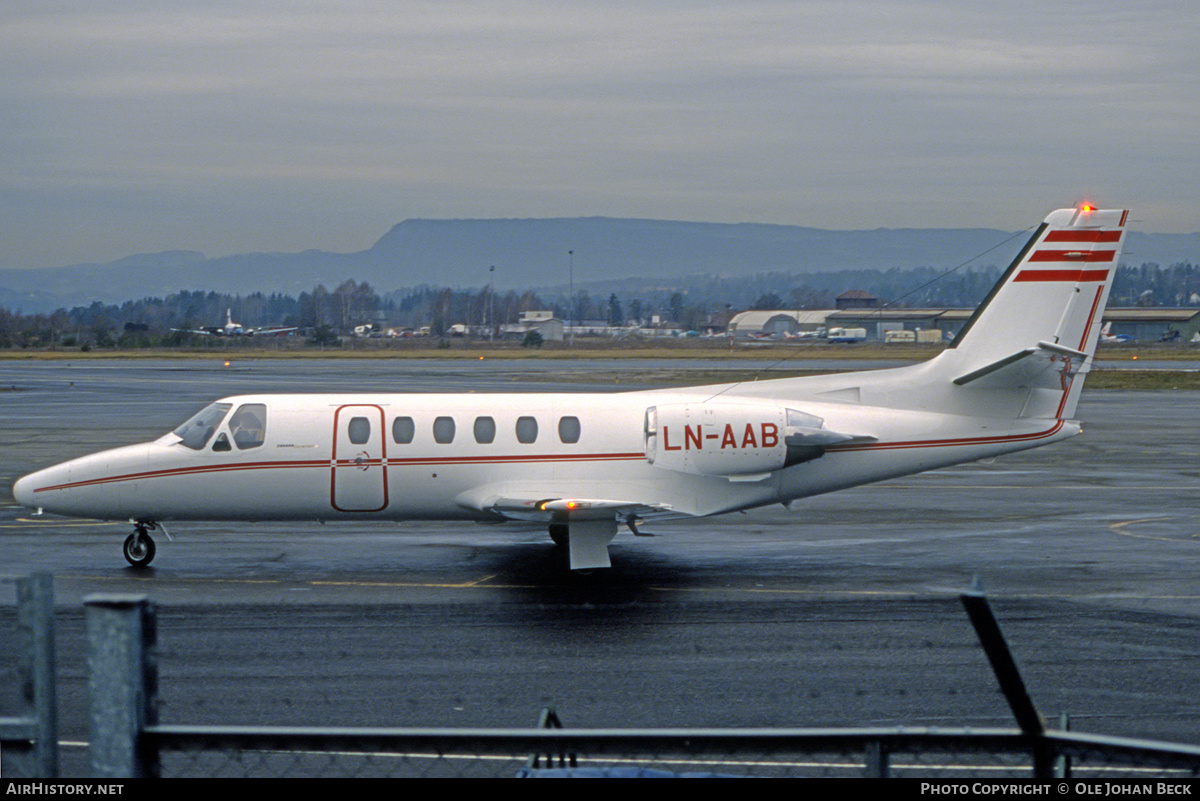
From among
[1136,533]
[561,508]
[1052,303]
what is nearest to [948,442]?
[1052,303]

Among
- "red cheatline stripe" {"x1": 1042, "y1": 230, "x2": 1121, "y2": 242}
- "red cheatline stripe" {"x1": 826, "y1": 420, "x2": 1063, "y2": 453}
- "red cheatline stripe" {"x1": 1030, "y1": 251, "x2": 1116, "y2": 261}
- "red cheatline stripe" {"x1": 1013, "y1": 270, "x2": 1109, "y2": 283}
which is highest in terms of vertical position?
"red cheatline stripe" {"x1": 1042, "y1": 230, "x2": 1121, "y2": 242}

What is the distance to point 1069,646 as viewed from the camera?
1258 centimetres

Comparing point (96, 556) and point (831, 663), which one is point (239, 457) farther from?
point (831, 663)

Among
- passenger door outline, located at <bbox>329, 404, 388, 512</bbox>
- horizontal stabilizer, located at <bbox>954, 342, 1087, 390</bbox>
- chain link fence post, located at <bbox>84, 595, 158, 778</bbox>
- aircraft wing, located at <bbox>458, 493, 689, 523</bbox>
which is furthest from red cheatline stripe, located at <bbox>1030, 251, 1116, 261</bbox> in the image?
chain link fence post, located at <bbox>84, 595, 158, 778</bbox>

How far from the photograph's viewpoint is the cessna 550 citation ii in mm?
16703

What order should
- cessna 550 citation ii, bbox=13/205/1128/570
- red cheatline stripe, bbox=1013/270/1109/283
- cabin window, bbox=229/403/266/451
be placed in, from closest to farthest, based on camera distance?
1. cessna 550 citation ii, bbox=13/205/1128/570
2. cabin window, bbox=229/403/266/451
3. red cheatline stripe, bbox=1013/270/1109/283

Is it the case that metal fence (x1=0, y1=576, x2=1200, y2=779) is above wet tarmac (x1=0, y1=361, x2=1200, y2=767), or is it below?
above

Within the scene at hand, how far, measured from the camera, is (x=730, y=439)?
16.5 meters

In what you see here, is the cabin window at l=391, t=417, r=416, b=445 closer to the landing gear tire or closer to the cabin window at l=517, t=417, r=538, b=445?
the cabin window at l=517, t=417, r=538, b=445

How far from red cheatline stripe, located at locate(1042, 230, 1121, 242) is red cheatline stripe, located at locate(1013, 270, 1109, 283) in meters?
0.46

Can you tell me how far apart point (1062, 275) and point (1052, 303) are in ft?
1.41

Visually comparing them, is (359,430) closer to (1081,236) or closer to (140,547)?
(140,547)
